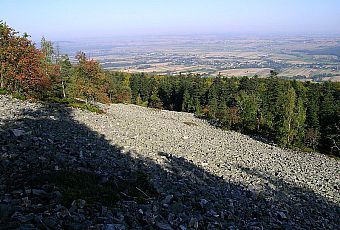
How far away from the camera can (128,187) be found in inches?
517

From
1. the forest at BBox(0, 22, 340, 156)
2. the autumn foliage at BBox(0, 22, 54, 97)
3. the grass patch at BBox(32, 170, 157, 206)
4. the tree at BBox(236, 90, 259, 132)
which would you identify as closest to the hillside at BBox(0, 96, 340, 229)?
the grass patch at BBox(32, 170, 157, 206)

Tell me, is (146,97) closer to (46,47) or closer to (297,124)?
(46,47)

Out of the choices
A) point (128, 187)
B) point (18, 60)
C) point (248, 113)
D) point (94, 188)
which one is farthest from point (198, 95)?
point (94, 188)

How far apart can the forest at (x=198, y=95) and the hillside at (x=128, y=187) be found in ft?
40.8

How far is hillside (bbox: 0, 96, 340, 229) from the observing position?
31.0 ft

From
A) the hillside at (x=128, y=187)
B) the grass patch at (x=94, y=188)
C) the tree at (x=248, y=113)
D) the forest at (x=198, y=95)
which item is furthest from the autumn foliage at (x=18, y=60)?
the tree at (x=248, y=113)

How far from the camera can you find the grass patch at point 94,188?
34.3 ft

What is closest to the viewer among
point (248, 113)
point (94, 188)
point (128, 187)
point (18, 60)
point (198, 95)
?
point (94, 188)

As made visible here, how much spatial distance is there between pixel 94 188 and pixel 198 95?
8980 cm

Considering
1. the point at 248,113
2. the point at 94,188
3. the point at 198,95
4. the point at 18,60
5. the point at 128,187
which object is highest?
the point at 18,60

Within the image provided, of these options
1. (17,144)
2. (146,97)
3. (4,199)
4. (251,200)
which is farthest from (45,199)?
(146,97)

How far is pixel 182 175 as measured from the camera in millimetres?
19031

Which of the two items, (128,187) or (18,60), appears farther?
(18,60)

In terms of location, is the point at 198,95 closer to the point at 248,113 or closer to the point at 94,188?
the point at 248,113
